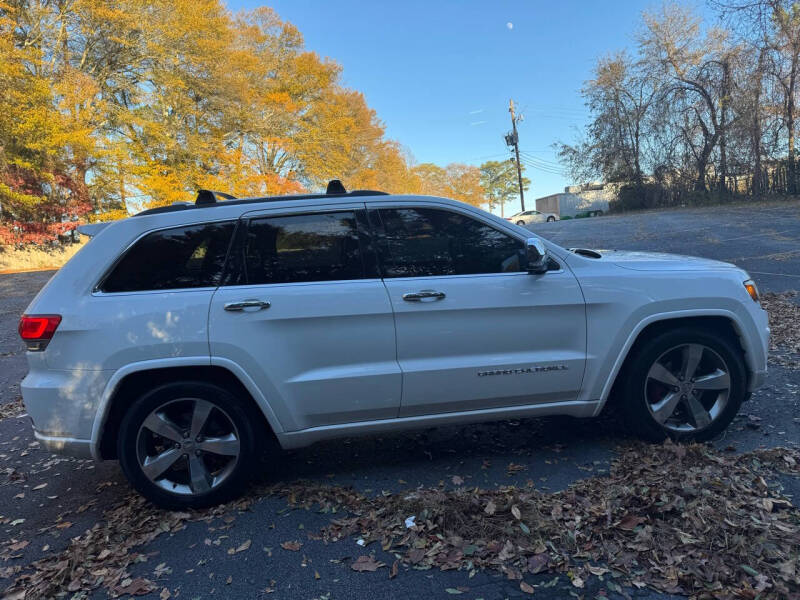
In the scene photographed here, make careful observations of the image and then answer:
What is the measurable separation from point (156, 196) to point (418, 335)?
82.1 ft

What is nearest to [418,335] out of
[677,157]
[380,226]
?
[380,226]

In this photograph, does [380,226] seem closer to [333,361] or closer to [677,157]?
[333,361]

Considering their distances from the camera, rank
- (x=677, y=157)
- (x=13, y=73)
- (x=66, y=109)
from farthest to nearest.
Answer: (x=677, y=157) < (x=66, y=109) < (x=13, y=73)

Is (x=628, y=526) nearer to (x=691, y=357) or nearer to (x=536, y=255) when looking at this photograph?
(x=691, y=357)

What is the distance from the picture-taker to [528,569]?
2.36 metres

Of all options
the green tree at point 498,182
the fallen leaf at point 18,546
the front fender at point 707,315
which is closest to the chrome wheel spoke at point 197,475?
the fallen leaf at point 18,546

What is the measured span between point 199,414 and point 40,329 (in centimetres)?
103

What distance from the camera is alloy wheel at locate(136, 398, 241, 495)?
3045 millimetres

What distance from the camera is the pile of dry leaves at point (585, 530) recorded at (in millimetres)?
2273

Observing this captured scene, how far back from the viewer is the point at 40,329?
9.64 ft

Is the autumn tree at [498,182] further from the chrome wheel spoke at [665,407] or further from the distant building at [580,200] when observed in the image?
the chrome wheel spoke at [665,407]

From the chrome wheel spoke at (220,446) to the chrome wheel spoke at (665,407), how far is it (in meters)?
2.77

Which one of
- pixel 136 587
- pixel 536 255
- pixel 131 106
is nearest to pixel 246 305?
pixel 136 587

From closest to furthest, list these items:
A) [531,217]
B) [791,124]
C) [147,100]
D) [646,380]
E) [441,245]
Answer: [441,245]
[646,380]
[791,124]
[147,100]
[531,217]
